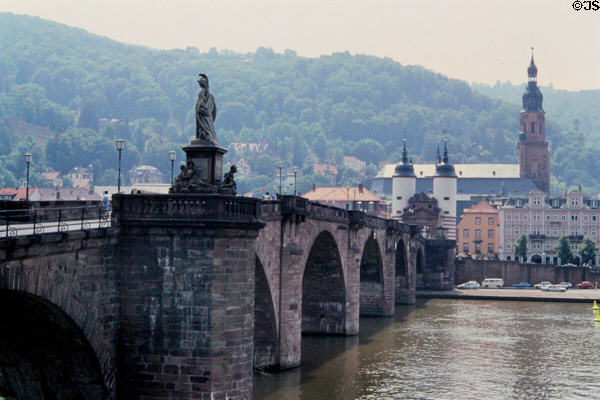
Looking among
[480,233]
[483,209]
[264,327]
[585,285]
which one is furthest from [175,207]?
[483,209]

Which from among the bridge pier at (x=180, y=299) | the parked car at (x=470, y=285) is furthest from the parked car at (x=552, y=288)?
the bridge pier at (x=180, y=299)

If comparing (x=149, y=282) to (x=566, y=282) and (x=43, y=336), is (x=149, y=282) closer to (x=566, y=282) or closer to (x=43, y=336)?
(x=43, y=336)

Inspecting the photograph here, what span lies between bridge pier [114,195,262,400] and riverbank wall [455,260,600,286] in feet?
304

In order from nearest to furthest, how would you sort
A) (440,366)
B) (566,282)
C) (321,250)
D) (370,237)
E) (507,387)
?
1. (507,387)
2. (440,366)
3. (321,250)
4. (370,237)
5. (566,282)

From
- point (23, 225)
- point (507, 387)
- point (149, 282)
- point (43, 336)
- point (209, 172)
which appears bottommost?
point (507, 387)

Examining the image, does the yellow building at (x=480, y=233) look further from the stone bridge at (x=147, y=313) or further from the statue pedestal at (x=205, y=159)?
the stone bridge at (x=147, y=313)

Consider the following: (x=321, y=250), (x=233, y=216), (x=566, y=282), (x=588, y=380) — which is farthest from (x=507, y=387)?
(x=566, y=282)

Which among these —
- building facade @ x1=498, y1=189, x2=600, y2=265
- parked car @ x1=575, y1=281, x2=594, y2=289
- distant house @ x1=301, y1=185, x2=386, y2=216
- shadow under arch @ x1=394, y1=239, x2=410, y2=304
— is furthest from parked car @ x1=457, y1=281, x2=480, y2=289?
distant house @ x1=301, y1=185, x2=386, y2=216

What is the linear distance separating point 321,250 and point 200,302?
95.9 ft

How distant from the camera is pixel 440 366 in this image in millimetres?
48531

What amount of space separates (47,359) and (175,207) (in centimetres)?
654

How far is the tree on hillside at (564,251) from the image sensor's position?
12838cm

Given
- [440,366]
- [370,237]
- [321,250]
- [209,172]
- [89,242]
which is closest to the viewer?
[89,242]

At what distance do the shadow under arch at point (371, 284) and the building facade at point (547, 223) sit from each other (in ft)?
226
